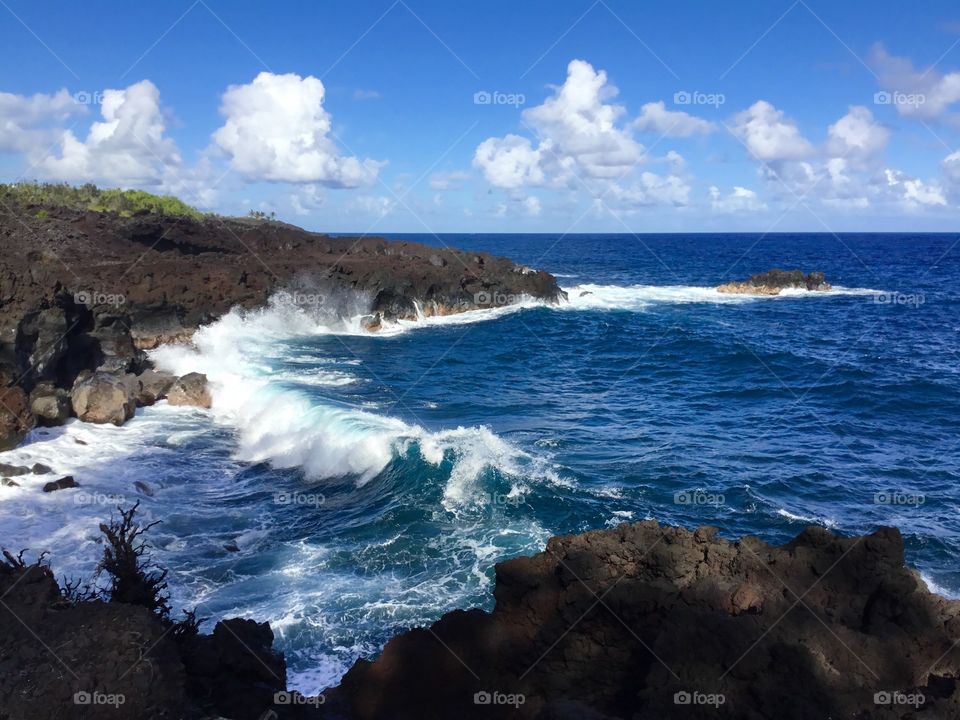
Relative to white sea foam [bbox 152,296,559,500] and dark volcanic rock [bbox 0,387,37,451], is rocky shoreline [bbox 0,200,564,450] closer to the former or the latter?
dark volcanic rock [bbox 0,387,37,451]

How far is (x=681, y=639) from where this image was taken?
7.19 m

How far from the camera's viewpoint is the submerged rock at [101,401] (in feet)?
74.4

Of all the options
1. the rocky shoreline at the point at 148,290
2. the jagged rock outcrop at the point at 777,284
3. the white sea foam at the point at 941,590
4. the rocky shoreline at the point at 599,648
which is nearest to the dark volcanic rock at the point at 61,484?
the rocky shoreline at the point at 148,290

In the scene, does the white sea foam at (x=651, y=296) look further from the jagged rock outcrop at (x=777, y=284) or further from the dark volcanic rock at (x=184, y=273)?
the dark volcanic rock at (x=184, y=273)

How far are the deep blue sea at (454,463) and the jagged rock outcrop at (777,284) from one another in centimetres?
2719

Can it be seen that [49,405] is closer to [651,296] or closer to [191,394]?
[191,394]

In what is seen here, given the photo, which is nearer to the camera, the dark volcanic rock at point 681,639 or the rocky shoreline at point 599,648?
the rocky shoreline at point 599,648

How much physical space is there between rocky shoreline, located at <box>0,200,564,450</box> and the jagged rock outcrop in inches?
801

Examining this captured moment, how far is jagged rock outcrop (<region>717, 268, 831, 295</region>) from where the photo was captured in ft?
Answer: 218

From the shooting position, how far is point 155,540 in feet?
50.7

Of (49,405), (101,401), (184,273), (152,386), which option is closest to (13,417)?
(49,405)

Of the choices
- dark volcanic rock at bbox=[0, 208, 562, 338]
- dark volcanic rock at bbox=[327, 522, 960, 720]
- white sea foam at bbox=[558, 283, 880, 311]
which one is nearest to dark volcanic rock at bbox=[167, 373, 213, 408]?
dark volcanic rock at bbox=[0, 208, 562, 338]

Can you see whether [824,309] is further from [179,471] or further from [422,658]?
[422,658]

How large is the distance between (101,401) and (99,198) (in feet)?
195
